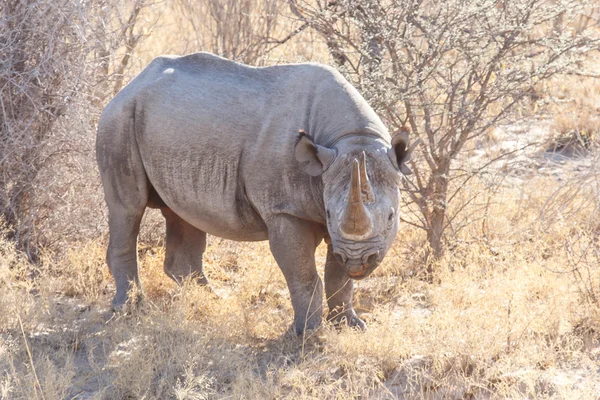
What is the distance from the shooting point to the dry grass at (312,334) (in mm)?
5434

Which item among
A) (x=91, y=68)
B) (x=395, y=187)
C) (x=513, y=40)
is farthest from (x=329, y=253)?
(x=91, y=68)

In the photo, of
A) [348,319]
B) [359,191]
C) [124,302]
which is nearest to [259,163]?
[359,191]

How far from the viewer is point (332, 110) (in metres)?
6.05

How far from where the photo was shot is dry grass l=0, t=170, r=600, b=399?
5.43 metres

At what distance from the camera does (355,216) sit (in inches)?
210

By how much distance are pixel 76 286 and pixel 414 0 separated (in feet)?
12.0

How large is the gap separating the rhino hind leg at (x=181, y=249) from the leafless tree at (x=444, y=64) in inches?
72.5

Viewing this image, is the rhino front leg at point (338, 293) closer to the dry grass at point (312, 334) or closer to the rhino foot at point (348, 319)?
the rhino foot at point (348, 319)

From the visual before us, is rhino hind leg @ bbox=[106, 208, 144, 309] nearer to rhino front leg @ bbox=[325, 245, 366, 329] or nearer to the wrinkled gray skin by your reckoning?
the wrinkled gray skin

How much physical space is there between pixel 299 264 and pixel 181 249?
5.59 ft

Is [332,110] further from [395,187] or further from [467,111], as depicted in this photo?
[467,111]

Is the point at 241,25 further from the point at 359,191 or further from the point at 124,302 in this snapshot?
the point at 359,191

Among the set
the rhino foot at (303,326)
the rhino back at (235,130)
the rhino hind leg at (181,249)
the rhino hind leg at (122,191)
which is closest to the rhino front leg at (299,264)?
the rhino foot at (303,326)

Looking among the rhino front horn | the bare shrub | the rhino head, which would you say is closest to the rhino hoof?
the rhino head
